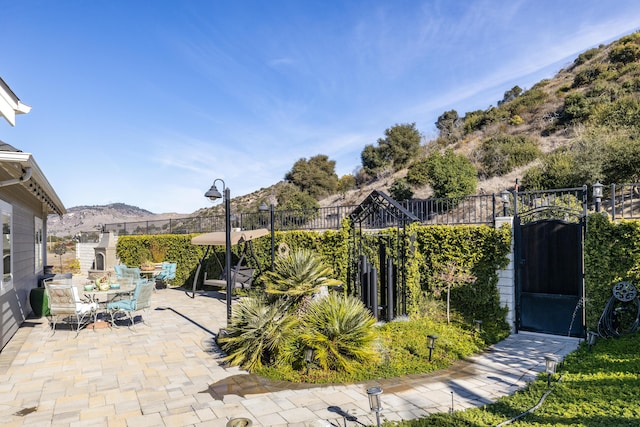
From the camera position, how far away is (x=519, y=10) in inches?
545

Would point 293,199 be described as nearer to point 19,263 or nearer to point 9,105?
point 19,263

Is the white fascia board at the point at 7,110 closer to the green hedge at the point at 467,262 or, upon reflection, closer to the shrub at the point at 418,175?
the green hedge at the point at 467,262

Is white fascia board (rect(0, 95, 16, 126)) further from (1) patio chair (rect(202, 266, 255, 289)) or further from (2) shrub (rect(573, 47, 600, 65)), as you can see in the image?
(2) shrub (rect(573, 47, 600, 65))

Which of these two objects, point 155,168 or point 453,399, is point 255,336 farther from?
point 155,168

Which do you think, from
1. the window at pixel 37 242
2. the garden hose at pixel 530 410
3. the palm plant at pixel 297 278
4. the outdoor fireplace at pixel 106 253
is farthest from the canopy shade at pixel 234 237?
the garden hose at pixel 530 410

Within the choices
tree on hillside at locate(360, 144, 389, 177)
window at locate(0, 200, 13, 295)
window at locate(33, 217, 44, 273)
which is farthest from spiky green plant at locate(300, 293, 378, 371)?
tree on hillside at locate(360, 144, 389, 177)

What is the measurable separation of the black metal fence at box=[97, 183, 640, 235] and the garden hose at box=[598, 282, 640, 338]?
156 centimetres

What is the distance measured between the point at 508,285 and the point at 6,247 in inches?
399

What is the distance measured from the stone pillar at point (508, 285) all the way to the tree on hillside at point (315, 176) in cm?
2688

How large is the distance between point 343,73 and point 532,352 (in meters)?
13.0

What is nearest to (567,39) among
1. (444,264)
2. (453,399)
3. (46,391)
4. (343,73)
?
(343,73)

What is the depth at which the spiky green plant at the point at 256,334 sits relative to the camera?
5.43m

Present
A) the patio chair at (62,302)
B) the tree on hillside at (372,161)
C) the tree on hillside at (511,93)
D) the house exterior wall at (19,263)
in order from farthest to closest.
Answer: the tree on hillside at (511,93)
the tree on hillside at (372,161)
the patio chair at (62,302)
the house exterior wall at (19,263)

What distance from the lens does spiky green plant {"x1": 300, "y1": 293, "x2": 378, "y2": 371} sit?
5.09m
